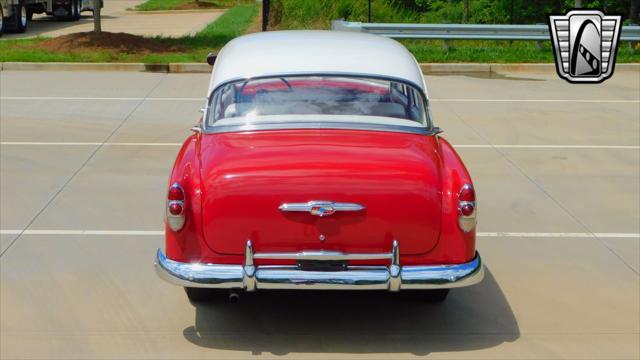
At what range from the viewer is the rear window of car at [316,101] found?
743 cm

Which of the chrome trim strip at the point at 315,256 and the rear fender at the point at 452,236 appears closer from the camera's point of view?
the chrome trim strip at the point at 315,256

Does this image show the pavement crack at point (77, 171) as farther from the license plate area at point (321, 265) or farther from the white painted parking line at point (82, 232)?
the license plate area at point (321, 265)

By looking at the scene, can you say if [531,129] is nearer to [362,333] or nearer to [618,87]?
[618,87]

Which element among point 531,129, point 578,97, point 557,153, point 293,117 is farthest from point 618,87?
point 293,117

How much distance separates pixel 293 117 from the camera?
7.37 m

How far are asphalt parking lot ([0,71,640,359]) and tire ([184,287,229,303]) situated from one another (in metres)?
0.07

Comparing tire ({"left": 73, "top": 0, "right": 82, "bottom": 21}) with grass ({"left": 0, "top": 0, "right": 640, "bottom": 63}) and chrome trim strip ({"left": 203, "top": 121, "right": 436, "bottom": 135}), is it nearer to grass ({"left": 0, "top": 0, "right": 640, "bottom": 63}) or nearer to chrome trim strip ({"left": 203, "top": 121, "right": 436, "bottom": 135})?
grass ({"left": 0, "top": 0, "right": 640, "bottom": 63})

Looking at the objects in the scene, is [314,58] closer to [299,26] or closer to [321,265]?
[321,265]

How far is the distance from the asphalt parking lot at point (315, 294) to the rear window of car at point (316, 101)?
126 centimetres

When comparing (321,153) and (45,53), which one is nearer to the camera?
(321,153)

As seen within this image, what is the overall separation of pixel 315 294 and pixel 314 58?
1.76 m

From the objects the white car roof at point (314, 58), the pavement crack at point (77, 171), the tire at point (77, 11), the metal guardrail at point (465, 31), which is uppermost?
the white car roof at point (314, 58)

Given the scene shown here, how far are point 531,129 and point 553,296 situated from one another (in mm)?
7029

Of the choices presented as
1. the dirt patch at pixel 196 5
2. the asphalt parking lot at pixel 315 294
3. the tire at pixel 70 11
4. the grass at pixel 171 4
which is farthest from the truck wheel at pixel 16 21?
the asphalt parking lot at pixel 315 294
